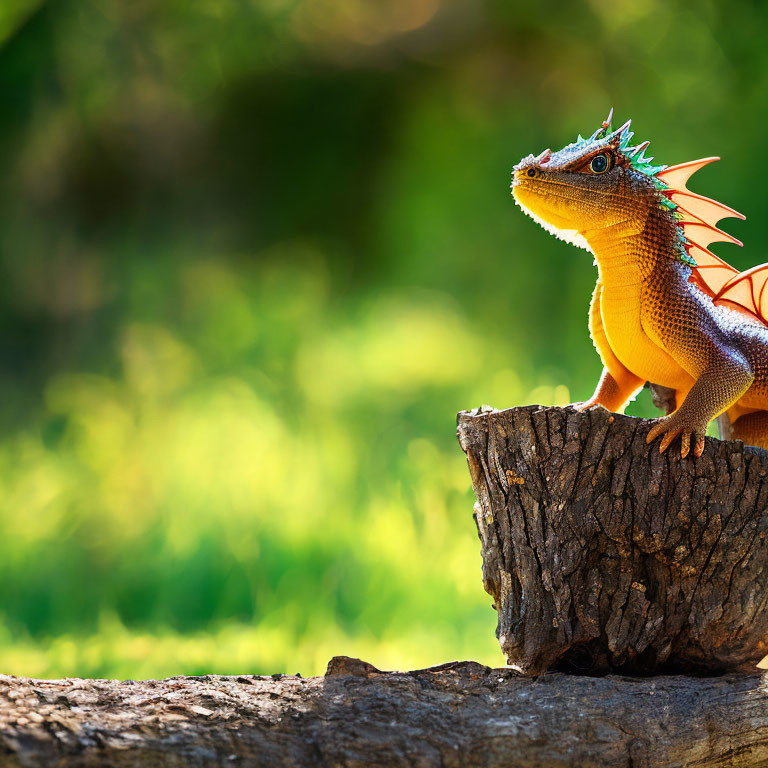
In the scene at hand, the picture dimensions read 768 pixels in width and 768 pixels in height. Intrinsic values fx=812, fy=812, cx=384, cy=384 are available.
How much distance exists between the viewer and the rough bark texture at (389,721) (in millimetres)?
1072

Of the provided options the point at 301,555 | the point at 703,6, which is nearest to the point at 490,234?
the point at 703,6

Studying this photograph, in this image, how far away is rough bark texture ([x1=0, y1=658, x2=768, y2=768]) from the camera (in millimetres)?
1072

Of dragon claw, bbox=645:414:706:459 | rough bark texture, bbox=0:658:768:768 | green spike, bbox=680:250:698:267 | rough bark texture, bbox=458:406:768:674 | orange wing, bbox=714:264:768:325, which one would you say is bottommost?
rough bark texture, bbox=0:658:768:768

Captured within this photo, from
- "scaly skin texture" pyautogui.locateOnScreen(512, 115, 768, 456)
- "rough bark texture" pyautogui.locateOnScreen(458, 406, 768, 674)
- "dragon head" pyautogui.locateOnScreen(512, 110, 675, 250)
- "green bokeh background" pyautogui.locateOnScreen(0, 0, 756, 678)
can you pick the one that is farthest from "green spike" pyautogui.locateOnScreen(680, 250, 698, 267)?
"green bokeh background" pyautogui.locateOnScreen(0, 0, 756, 678)

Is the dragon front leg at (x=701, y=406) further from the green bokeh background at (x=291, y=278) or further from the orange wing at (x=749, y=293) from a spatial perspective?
the green bokeh background at (x=291, y=278)

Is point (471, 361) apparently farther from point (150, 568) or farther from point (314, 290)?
point (150, 568)

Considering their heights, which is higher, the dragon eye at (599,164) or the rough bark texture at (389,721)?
the dragon eye at (599,164)

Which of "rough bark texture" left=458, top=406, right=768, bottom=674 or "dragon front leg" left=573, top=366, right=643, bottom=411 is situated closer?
"rough bark texture" left=458, top=406, right=768, bottom=674

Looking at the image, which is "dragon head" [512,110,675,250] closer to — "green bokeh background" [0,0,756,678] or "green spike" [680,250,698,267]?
"green spike" [680,250,698,267]

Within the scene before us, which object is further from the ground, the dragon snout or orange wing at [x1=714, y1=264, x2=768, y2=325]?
the dragon snout

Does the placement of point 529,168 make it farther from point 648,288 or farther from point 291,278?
point 291,278

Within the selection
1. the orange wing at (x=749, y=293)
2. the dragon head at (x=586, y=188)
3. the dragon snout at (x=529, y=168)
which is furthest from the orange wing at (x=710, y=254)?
the dragon snout at (x=529, y=168)

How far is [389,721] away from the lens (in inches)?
45.8

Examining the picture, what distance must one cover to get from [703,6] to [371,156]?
1.52m
